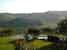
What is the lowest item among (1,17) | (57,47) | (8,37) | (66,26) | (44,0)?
(57,47)

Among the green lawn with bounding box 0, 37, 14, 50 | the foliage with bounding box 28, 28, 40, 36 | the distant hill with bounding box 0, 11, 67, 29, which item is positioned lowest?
the green lawn with bounding box 0, 37, 14, 50

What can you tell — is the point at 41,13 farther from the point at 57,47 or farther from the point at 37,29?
the point at 57,47

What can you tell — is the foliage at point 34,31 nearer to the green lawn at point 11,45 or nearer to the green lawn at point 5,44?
the green lawn at point 11,45

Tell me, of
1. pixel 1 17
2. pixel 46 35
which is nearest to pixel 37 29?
pixel 46 35

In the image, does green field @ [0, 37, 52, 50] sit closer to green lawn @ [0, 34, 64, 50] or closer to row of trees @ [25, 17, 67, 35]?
green lawn @ [0, 34, 64, 50]

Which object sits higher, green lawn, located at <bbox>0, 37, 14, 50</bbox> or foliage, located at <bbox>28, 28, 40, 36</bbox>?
foliage, located at <bbox>28, 28, 40, 36</bbox>

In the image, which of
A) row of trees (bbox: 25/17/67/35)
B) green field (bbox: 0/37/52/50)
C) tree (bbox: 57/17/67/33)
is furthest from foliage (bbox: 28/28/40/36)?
tree (bbox: 57/17/67/33)

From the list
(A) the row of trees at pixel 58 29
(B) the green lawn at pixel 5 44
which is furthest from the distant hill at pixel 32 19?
(B) the green lawn at pixel 5 44

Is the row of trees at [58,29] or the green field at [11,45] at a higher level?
the row of trees at [58,29]

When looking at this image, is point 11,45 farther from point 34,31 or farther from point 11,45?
point 34,31

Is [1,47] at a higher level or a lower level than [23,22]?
lower

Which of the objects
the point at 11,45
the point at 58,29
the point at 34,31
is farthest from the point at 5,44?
the point at 58,29
